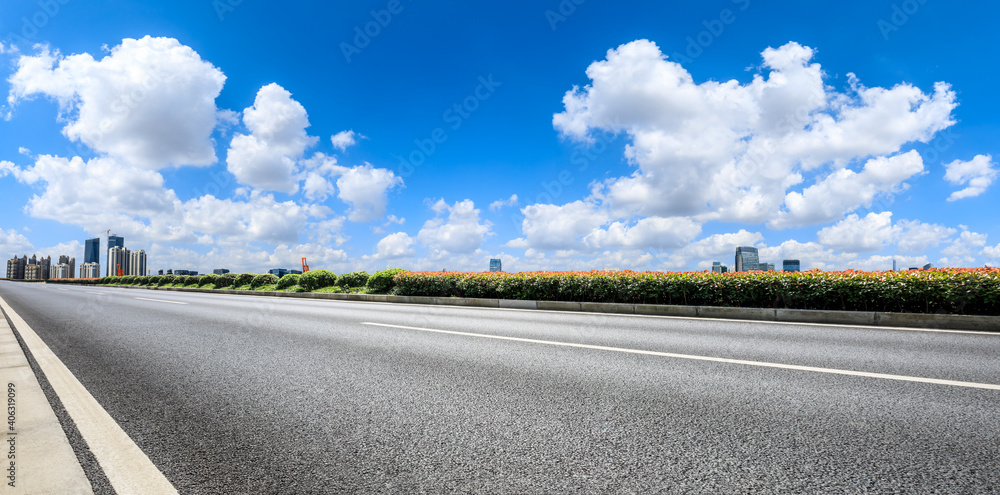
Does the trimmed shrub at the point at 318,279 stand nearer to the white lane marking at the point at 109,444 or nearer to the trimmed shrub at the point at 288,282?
the trimmed shrub at the point at 288,282

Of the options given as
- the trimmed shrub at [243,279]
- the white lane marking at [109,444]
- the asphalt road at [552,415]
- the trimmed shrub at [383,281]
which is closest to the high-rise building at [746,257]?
the asphalt road at [552,415]

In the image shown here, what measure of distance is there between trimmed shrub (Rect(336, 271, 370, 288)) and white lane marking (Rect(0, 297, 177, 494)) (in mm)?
16794

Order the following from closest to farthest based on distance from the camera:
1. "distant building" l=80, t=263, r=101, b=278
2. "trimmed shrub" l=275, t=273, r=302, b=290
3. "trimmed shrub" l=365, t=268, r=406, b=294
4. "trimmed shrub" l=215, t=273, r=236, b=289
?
"trimmed shrub" l=365, t=268, r=406, b=294 < "trimmed shrub" l=275, t=273, r=302, b=290 < "trimmed shrub" l=215, t=273, r=236, b=289 < "distant building" l=80, t=263, r=101, b=278

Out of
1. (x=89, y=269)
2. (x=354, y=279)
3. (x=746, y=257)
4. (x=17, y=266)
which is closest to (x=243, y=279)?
(x=354, y=279)

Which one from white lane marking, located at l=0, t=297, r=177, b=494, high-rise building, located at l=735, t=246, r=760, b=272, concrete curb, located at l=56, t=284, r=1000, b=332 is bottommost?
white lane marking, located at l=0, t=297, r=177, b=494

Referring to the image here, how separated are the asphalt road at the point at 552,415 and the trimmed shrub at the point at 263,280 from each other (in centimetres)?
2268

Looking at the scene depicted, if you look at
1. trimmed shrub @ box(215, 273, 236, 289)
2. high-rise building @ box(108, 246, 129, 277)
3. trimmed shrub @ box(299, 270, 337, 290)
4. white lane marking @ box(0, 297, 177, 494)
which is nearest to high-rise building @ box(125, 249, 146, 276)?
high-rise building @ box(108, 246, 129, 277)

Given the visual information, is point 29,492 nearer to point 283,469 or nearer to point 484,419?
point 283,469

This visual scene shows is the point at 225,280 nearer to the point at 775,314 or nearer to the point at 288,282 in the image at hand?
the point at 288,282

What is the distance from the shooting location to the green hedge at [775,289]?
9.02m

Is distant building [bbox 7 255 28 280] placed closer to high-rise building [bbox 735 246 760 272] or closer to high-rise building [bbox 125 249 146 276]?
high-rise building [bbox 125 249 146 276]

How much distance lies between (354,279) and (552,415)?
65.8ft

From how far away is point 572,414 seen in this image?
345 centimetres

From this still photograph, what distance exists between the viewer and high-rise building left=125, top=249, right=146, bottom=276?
10038cm
